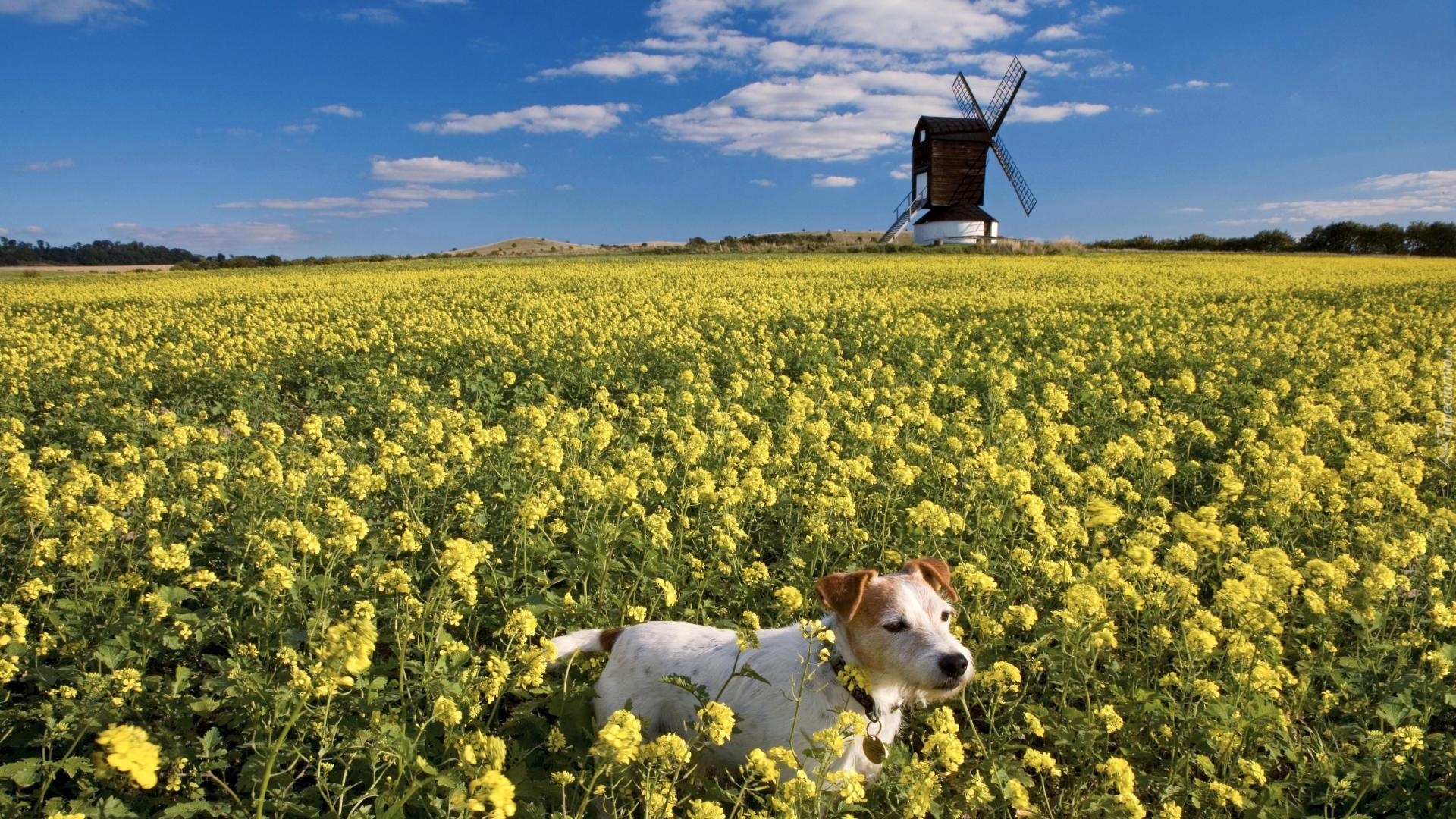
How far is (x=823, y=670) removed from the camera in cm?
298

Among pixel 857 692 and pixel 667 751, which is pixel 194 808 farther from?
pixel 857 692

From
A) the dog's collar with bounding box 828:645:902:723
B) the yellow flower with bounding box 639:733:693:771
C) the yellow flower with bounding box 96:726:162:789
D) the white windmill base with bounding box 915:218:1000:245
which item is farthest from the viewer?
the white windmill base with bounding box 915:218:1000:245

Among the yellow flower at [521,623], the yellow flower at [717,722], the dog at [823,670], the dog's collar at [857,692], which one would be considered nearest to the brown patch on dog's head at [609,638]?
the dog at [823,670]

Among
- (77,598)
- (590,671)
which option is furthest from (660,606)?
(77,598)

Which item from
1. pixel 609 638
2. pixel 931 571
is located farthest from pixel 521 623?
pixel 931 571

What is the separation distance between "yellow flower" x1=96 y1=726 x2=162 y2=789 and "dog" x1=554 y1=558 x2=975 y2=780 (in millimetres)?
1544

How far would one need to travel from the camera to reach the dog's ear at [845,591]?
9.35ft

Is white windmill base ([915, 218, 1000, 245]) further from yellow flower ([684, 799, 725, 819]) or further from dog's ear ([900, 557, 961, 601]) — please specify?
yellow flower ([684, 799, 725, 819])

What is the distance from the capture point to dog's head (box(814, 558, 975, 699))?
8.96 feet

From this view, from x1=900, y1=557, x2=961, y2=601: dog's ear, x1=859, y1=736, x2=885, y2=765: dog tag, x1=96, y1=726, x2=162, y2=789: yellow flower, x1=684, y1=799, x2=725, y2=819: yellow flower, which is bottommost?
x1=859, y1=736, x2=885, y2=765: dog tag

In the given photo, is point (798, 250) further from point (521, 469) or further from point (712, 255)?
point (521, 469)

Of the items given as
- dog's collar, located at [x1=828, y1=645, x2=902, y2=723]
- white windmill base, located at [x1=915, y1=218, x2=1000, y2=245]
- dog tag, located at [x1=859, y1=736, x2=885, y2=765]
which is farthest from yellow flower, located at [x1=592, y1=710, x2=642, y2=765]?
white windmill base, located at [x1=915, y1=218, x2=1000, y2=245]

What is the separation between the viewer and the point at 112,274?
38.8 meters

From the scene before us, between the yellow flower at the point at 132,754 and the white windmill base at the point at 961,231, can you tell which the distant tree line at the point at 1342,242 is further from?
the yellow flower at the point at 132,754
